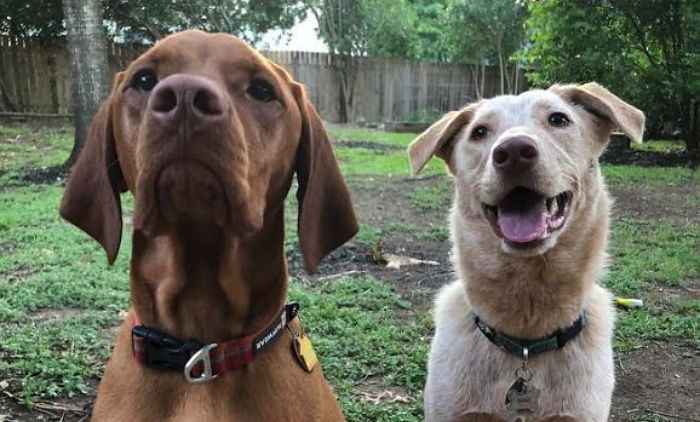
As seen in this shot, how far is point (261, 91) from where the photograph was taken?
→ 8.52 ft

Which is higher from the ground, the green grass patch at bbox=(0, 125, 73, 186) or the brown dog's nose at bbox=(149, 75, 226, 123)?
the brown dog's nose at bbox=(149, 75, 226, 123)

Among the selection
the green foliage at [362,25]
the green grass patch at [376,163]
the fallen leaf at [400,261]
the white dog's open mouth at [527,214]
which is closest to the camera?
the white dog's open mouth at [527,214]

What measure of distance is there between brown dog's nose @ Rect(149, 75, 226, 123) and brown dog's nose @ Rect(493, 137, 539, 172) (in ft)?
5.02

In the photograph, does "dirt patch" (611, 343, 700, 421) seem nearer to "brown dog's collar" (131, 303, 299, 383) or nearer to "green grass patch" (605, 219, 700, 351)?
"green grass patch" (605, 219, 700, 351)

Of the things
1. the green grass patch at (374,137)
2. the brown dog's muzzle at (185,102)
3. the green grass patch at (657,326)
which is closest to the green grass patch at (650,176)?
the green grass patch at (374,137)

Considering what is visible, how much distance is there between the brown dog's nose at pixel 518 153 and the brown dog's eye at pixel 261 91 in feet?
Result: 3.81

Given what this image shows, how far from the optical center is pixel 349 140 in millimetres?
17062

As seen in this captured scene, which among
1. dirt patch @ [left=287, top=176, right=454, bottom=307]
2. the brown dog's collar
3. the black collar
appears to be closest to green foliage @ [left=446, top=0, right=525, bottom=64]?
dirt patch @ [left=287, top=176, right=454, bottom=307]

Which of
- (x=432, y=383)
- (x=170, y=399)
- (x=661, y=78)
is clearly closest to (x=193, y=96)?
(x=170, y=399)

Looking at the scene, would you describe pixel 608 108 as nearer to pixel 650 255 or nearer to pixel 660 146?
pixel 650 255

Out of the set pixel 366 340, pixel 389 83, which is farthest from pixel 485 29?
pixel 366 340

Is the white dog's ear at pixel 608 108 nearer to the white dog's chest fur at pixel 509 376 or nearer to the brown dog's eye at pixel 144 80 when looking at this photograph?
the white dog's chest fur at pixel 509 376

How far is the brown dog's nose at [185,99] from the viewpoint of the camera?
6.93 feet

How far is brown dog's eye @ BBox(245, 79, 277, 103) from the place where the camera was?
2574mm
